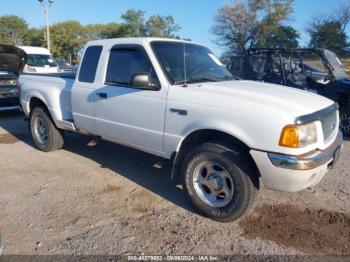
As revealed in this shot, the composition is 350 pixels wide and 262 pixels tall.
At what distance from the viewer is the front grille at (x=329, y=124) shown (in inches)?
140

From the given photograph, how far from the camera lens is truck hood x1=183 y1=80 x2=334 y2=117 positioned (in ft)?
11.0

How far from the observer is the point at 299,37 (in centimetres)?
5378

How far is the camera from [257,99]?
3.49 meters

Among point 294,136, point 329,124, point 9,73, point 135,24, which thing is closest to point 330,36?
point 135,24

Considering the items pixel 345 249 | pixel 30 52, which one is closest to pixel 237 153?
pixel 345 249

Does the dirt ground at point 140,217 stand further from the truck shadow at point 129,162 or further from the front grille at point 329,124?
the front grille at point 329,124

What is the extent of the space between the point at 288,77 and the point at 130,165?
5.10 m

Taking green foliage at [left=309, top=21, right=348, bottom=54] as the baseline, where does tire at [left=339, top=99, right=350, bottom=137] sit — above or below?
below

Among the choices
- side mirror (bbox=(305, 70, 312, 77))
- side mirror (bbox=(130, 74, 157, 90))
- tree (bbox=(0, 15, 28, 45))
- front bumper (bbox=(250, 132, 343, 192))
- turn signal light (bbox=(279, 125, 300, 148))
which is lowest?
front bumper (bbox=(250, 132, 343, 192))

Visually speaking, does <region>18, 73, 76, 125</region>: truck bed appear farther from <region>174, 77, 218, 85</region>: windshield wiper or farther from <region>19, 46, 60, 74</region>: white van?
<region>19, 46, 60, 74</region>: white van

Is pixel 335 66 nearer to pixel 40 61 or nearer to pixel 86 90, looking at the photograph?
pixel 86 90

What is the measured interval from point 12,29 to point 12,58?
62.5 metres

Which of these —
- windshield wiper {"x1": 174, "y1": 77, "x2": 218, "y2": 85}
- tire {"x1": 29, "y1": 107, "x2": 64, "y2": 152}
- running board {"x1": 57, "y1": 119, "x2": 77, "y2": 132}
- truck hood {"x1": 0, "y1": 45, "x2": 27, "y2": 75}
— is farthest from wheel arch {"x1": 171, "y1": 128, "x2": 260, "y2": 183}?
truck hood {"x1": 0, "y1": 45, "x2": 27, "y2": 75}

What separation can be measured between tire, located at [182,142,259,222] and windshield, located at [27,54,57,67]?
1470cm
